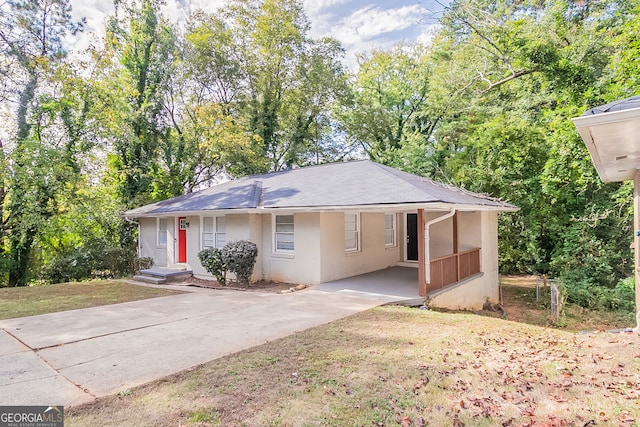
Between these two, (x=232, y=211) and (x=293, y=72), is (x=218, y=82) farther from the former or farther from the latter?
(x=232, y=211)

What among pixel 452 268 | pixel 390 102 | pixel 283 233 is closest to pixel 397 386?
pixel 452 268

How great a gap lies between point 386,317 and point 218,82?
841 inches

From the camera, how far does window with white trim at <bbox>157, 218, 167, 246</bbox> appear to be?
1521cm

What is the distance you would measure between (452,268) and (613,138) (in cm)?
612

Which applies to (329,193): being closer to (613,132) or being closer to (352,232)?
(352,232)

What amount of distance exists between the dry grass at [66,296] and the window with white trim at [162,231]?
3.05m

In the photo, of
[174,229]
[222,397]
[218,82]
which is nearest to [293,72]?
[218,82]

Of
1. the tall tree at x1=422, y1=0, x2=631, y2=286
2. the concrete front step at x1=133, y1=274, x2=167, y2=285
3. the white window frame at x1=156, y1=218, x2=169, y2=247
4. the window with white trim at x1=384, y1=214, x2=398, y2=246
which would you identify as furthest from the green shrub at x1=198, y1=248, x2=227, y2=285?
the tall tree at x1=422, y1=0, x2=631, y2=286

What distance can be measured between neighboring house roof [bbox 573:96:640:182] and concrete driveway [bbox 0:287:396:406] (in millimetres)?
4895

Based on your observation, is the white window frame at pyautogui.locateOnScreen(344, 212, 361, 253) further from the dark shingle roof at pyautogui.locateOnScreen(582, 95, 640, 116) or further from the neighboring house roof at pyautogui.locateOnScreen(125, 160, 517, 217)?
the dark shingle roof at pyautogui.locateOnScreen(582, 95, 640, 116)

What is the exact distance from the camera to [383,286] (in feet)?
32.9

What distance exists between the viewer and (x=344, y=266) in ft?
37.3

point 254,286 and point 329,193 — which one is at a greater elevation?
point 329,193

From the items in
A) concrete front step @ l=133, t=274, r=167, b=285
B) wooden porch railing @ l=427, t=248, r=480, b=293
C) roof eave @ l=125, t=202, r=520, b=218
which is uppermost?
roof eave @ l=125, t=202, r=520, b=218
